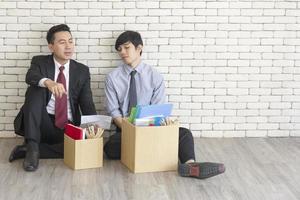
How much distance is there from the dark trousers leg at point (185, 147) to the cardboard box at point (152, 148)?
11 centimetres

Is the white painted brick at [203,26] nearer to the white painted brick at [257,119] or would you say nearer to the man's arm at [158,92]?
the man's arm at [158,92]

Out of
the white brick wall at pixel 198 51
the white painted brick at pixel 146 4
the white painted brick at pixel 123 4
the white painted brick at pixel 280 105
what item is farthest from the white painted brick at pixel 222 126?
the white painted brick at pixel 123 4

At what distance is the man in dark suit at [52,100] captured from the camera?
14.7 ft

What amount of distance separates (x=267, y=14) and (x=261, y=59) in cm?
42

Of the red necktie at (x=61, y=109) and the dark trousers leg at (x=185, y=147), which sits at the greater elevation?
the red necktie at (x=61, y=109)

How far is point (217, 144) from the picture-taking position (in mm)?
5191

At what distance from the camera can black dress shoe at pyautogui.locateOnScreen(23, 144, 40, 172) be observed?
4230mm

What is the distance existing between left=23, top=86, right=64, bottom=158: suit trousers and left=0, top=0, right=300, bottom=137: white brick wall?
61 centimetres

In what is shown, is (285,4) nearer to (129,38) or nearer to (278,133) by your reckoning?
(278,133)

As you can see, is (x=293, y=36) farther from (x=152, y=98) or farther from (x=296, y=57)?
(x=152, y=98)

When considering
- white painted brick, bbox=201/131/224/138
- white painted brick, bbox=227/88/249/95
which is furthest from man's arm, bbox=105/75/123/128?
white painted brick, bbox=227/88/249/95

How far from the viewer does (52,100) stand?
477cm

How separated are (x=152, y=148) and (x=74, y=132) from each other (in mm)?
612

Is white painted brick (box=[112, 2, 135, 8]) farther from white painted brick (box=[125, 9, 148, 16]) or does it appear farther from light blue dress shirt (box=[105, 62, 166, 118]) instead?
light blue dress shirt (box=[105, 62, 166, 118])
